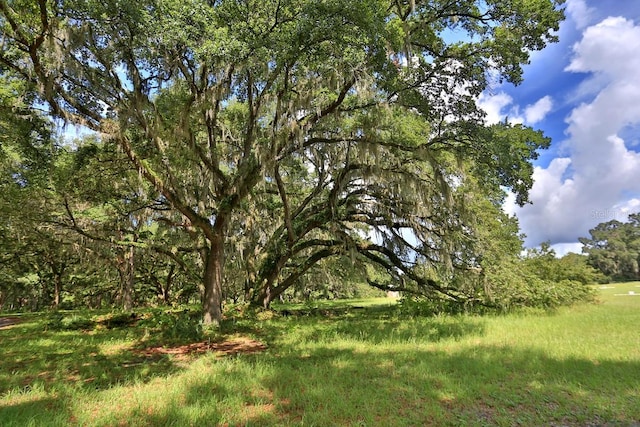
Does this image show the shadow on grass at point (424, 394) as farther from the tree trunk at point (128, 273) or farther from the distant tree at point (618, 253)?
the distant tree at point (618, 253)

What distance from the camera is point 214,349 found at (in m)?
7.23

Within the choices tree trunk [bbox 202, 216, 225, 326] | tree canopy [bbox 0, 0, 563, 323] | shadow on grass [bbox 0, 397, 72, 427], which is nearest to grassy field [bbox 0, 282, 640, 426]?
shadow on grass [bbox 0, 397, 72, 427]

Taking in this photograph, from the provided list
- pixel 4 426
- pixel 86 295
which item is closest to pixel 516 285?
pixel 4 426

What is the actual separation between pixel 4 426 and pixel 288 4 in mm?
6917

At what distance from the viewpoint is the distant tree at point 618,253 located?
54.1 m

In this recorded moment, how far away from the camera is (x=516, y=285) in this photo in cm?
1142

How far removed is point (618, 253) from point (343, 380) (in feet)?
228

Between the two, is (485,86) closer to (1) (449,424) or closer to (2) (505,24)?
(2) (505,24)

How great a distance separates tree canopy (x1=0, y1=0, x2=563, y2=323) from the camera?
6.04 m

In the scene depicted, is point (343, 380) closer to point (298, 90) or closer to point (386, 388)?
point (386, 388)

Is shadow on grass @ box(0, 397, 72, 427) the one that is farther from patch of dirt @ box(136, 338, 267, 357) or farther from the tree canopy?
the tree canopy

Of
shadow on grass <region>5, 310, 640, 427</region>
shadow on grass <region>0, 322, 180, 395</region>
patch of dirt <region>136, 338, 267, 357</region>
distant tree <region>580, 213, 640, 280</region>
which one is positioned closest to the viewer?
shadow on grass <region>5, 310, 640, 427</region>

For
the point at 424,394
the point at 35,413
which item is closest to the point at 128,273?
the point at 35,413

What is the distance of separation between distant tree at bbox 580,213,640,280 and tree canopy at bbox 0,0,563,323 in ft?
179
